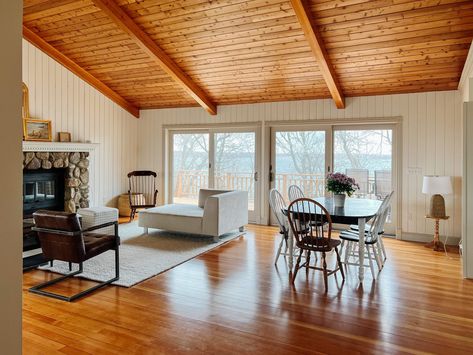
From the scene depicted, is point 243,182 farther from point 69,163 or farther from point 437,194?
point 437,194

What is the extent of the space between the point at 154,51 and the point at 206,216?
266 cm

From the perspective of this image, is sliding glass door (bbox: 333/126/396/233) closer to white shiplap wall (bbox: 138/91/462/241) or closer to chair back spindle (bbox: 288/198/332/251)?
white shiplap wall (bbox: 138/91/462/241)

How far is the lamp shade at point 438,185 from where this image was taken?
196 inches

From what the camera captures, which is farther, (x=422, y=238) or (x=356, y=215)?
(x=422, y=238)

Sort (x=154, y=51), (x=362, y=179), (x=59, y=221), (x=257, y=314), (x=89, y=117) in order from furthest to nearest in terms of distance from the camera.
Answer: (x=89, y=117)
(x=362, y=179)
(x=154, y=51)
(x=59, y=221)
(x=257, y=314)

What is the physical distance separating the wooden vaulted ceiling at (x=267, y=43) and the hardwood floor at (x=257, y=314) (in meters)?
2.80

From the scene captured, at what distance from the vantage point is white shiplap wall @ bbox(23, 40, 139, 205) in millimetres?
6145

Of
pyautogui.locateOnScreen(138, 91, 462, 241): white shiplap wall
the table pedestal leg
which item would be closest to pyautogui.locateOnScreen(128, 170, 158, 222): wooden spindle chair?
pyautogui.locateOnScreen(138, 91, 462, 241): white shiplap wall

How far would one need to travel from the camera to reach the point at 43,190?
6270mm

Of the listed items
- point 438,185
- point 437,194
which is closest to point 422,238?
point 437,194

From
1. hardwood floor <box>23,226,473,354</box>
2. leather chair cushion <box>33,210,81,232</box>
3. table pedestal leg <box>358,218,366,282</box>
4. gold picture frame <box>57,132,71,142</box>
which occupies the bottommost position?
hardwood floor <box>23,226,473,354</box>

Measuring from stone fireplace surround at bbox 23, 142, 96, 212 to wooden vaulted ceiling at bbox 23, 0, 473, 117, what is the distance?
5.14ft

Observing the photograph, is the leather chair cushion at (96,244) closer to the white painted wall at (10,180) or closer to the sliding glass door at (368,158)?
the white painted wall at (10,180)

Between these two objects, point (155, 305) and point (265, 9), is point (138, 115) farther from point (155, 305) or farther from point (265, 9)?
point (155, 305)
